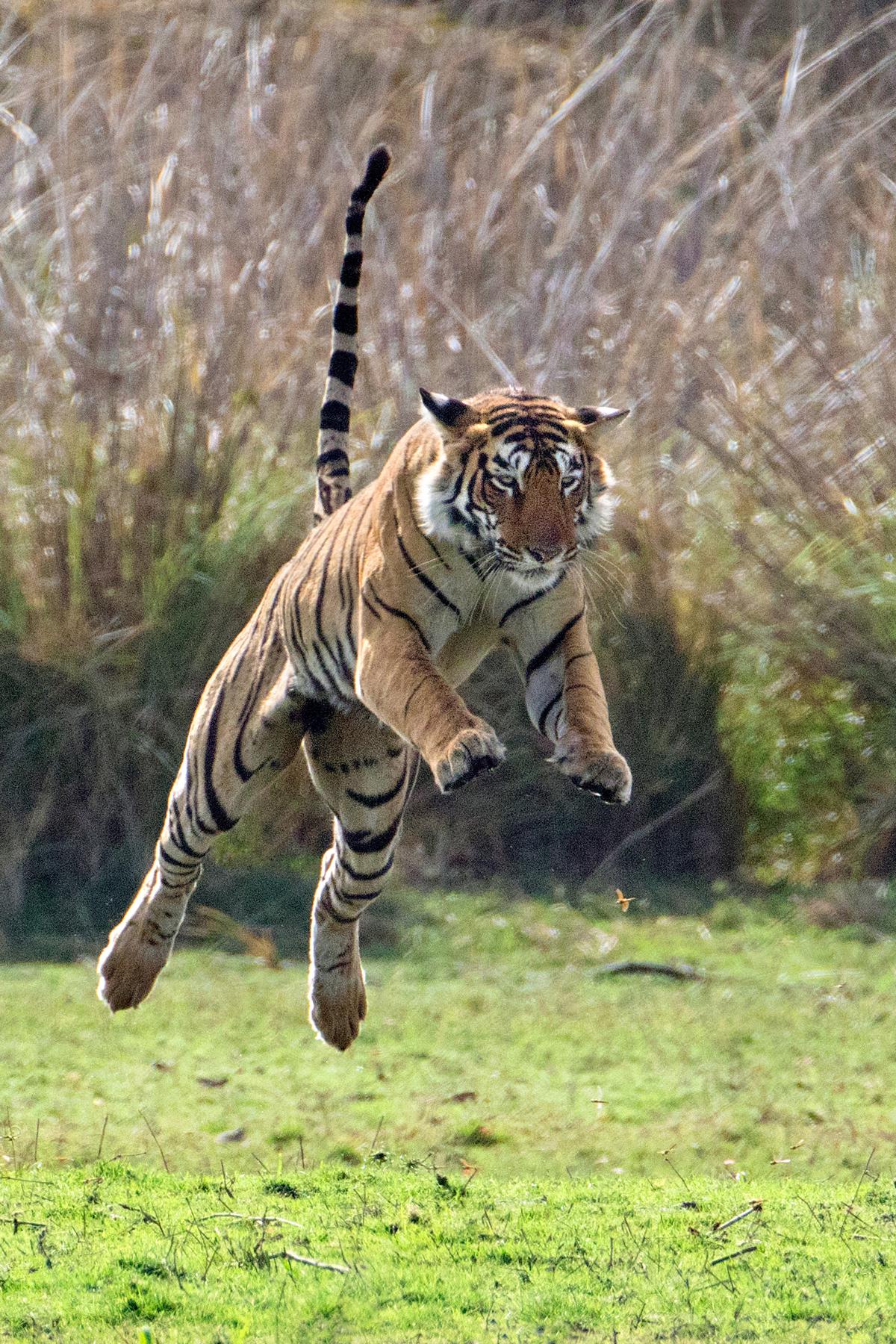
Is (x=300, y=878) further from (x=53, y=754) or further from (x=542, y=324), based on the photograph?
(x=542, y=324)

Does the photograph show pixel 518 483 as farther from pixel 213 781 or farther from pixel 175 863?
pixel 175 863

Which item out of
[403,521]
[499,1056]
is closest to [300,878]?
[499,1056]

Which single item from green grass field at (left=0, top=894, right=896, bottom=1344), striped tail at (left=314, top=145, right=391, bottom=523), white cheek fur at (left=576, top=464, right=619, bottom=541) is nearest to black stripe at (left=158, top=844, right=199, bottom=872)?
green grass field at (left=0, top=894, right=896, bottom=1344)

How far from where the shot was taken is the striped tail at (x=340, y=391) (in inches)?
204

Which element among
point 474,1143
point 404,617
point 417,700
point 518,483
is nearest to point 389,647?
point 404,617

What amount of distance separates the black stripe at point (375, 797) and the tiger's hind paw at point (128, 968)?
729mm

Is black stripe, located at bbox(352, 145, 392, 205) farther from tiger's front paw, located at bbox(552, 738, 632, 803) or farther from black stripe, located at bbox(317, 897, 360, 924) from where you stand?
black stripe, located at bbox(317, 897, 360, 924)

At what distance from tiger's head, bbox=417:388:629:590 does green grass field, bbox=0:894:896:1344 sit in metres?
1.71

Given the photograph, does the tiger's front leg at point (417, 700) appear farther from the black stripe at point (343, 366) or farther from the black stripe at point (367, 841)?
the black stripe at point (343, 366)

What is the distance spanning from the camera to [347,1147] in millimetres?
6434

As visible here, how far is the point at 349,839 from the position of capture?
201 inches

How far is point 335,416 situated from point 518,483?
56.7 inches

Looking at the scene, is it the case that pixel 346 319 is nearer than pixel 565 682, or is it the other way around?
pixel 565 682

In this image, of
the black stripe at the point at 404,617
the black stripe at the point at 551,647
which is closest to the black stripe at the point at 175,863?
the black stripe at the point at 404,617
